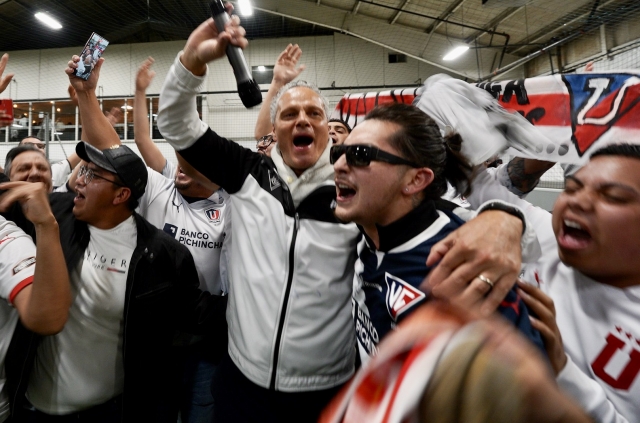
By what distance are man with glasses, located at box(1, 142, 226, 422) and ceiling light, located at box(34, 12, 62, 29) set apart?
11774mm

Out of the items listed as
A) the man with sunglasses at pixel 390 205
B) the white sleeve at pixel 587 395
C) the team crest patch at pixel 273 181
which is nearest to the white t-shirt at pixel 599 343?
the white sleeve at pixel 587 395

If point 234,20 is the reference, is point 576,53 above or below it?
above

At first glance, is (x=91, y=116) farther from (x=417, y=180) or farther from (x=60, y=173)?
(x=60, y=173)

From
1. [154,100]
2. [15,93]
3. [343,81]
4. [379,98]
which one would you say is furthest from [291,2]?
[15,93]

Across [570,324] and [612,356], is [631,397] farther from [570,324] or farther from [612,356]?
[570,324]

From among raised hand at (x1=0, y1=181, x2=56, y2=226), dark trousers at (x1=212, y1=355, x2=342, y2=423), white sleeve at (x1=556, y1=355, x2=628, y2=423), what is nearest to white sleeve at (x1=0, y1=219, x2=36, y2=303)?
raised hand at (x1=0, y1=181, x2=56, y2=226)

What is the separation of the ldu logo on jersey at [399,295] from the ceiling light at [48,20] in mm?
13358

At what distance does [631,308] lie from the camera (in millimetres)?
979

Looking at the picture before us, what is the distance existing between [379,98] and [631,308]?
2074 mm

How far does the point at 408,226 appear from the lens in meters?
1.19

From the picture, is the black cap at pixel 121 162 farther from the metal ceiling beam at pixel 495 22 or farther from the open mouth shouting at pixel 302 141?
the metal ceiling beam at pixel 495 22

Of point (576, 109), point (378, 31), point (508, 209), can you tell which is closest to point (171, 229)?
point (508, 209)

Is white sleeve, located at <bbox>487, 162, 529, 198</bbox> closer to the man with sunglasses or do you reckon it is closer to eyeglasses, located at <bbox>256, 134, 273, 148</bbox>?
the man with sunglasses

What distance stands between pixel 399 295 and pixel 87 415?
1666 mm
